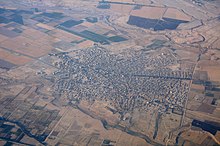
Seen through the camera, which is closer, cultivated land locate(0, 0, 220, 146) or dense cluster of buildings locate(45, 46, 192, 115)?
cultivated land locate(0, 0, 220, 146)

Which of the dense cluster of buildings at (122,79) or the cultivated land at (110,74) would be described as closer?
the cultivated land at (110,74)

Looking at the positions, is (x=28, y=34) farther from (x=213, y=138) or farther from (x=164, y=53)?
(x=213, y=138)

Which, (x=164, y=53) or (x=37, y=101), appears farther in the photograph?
(x=164, y=53)

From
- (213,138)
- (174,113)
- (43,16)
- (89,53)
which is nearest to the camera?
(213,138)

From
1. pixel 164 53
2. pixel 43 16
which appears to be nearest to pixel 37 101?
pixel 164 53

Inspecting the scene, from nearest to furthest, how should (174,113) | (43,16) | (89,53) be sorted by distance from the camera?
(174,113), (89,53), (43,16)

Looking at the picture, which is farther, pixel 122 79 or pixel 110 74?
pixel 110 74

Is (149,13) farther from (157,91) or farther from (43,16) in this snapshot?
(157,91)
